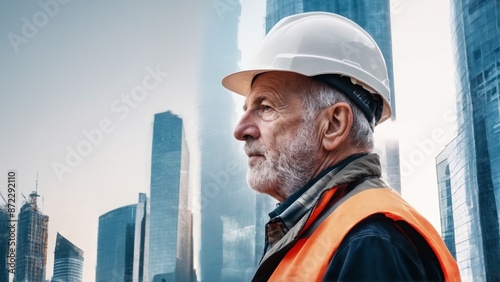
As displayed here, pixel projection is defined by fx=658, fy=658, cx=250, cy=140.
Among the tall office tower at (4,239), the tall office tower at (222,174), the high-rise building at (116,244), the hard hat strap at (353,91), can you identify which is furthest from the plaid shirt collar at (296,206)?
the high-rise building at (116,244)

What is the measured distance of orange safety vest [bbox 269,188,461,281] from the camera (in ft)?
6.02

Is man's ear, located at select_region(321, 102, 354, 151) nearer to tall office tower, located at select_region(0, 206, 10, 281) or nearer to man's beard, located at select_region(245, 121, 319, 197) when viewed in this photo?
man's beard, located at select_region(245, 121, 319, 197)

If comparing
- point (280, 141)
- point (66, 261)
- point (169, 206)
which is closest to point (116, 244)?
point (66, 261)

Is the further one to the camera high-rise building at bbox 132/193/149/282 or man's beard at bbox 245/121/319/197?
high-rise building at bbox 132/193/149/282

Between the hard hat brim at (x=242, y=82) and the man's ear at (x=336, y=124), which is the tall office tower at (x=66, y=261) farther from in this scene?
the man's ear at (x=336, y=124)

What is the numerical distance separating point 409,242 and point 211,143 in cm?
12046

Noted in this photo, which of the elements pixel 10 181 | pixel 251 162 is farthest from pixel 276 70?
pixel 10 181

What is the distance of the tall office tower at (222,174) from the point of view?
361ft

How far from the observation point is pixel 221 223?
116500 millimetres

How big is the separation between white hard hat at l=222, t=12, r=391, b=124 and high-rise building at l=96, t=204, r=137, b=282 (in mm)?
115054

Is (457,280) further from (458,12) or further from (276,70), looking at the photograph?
(458,12)

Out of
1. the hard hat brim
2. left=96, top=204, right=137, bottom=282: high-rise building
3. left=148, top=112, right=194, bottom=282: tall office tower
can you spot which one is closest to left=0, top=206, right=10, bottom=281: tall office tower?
left=148, top=112, right=194, bottom=282: tall office tower

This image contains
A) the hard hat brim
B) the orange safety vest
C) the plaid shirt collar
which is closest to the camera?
the orange safety vest

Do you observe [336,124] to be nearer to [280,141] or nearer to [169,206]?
[280,141]
